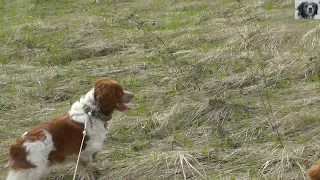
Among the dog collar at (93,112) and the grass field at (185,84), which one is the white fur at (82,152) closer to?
the dog collar at (93,112)

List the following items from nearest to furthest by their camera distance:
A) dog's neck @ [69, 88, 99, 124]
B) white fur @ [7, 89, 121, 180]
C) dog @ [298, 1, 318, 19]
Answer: white fur @ [7, 89, 121, 180] → dog's neck @ [69, 88, 99, 124] → dog @ [298, 1, 318, 19]

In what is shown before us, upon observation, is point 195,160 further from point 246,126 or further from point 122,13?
point 122,13

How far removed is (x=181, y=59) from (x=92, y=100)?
9.98 feet

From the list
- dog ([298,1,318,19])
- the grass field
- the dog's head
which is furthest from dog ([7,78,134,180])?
dog ([298,1,318,19])

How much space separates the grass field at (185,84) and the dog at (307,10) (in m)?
0.15

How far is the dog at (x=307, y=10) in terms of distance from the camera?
8.12m

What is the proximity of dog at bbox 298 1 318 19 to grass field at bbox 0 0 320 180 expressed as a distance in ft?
0.51

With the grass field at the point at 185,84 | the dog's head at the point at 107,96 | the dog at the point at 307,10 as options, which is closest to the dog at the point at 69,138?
the dog's head at the point at 107,96

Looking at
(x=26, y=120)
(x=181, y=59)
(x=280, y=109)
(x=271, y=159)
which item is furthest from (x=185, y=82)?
(x=271, y=159)

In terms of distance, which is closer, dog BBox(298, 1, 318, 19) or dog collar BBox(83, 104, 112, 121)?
dog collar BBox(83, 104, 112, 121)

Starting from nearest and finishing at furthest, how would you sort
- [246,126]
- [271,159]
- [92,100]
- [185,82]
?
1. [271,159]
2. [92,100]
3. [246,126]
4. [185,82]

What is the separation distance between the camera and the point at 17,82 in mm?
7535

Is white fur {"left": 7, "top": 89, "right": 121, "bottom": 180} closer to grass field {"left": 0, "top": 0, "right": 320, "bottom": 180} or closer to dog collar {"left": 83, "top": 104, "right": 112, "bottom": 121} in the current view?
dog collar {"left": 83, "top": 104, "right": 112, "bottom": 121}

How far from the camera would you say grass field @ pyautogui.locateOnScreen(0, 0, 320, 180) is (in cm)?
482
